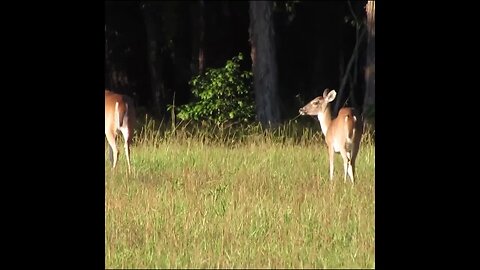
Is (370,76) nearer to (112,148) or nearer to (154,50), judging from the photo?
(154,50)

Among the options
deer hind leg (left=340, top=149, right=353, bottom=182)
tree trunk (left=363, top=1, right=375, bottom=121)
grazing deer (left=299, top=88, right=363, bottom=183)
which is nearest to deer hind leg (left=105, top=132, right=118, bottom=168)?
Answer: grazing deer (left=299, top=88, right=363, bottom=183)

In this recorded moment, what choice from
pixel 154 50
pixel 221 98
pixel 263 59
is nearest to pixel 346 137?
pixel 221 98

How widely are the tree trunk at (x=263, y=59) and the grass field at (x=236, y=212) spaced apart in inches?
335

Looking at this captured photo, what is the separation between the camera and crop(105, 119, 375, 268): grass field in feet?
25.7

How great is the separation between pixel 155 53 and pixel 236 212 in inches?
781

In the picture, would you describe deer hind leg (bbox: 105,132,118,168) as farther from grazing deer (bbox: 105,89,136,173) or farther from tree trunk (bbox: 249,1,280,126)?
tree trunk (bbox: 249,1,280,126)

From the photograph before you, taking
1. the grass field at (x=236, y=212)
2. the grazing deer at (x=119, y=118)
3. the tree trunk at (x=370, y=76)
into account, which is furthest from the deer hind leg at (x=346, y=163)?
the tree trunk at (x=370, y=76)

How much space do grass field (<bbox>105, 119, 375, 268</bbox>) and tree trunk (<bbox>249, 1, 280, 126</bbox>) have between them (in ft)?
27.9

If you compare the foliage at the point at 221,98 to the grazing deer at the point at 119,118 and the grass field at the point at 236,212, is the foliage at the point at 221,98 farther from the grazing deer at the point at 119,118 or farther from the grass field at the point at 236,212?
the grazing deer at the point at 119,118

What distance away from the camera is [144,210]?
945 centimetres

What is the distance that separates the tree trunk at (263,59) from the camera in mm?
21688
